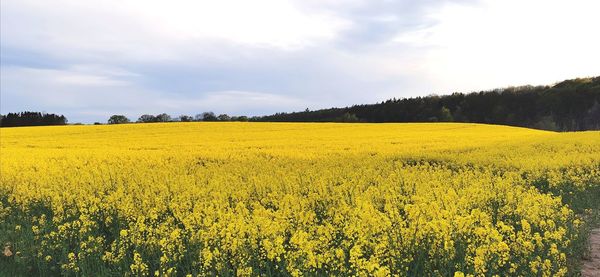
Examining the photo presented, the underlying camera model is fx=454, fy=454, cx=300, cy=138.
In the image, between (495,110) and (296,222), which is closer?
(296,222)

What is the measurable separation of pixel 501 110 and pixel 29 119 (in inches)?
3390

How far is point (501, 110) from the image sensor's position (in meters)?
91.9

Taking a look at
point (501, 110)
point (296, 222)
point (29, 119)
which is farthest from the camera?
point (501, 110)

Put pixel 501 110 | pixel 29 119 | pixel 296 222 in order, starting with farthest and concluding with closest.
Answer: pixel 501 110 → pixel 29 119 → pixel 296 222

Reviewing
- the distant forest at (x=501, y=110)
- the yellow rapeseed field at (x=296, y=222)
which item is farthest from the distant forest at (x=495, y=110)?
the yellow rapeseed field at (x=296, y=222)

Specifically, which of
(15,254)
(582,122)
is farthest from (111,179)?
(582,122)

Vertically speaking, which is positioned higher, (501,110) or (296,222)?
(501,110)

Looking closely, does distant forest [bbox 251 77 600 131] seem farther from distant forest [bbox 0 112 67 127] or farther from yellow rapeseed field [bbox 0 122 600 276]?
yellow rapeseed field [bbox 0 122 600 276]

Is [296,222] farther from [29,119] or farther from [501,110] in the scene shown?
[501,110]

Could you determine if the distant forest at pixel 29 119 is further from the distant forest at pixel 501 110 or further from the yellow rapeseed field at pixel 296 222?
the yellow rapeseed field at pixel 296 222

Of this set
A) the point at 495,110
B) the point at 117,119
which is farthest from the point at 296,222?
the point at 495,110

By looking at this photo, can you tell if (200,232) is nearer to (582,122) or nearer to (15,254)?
(15,254)

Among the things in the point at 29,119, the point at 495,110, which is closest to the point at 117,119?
the point at 29,119

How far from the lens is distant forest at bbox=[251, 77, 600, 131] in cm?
8506
